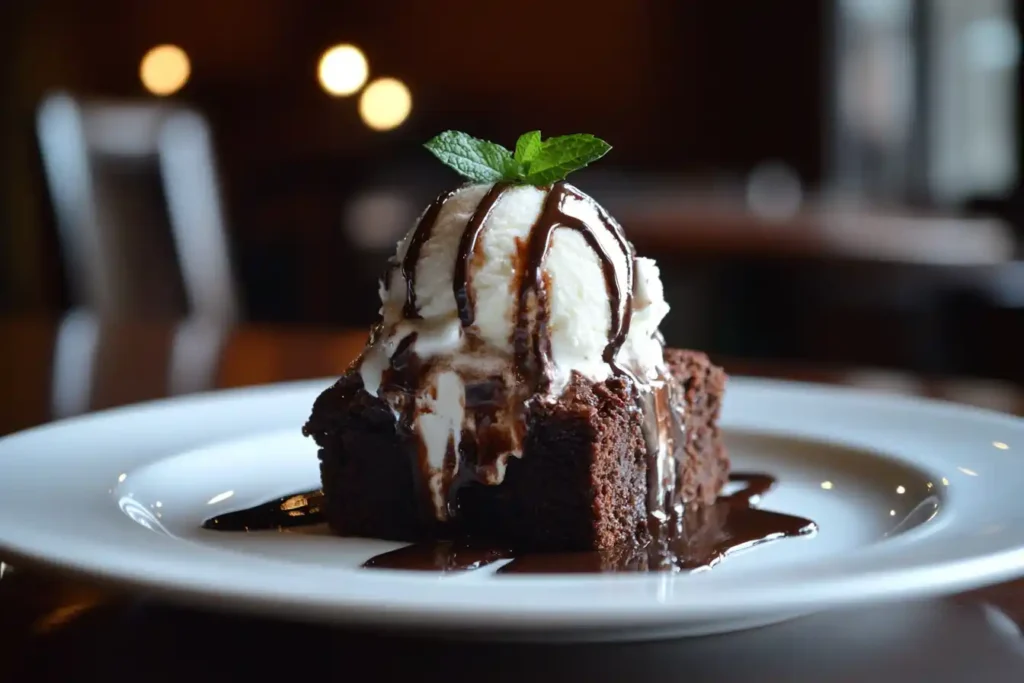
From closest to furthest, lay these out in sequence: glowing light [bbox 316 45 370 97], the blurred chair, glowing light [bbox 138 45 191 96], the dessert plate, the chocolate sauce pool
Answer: the dessert plate
the chocolate sauce pool
the blurred chair
glowing light [bbox 138 45 191 96]
glowing light [bbox 316 45 370 97]

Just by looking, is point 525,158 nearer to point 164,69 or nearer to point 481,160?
point 481,160

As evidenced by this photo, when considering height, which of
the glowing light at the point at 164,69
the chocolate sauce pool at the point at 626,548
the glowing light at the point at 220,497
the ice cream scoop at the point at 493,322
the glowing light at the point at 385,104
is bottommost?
the chocolate sauce pool at the point at 626,548

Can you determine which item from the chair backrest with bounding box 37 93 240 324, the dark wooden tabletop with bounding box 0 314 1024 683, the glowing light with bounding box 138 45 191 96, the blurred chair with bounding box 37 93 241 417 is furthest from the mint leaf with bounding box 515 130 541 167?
the glowing light with bounding box 138 45 191 96

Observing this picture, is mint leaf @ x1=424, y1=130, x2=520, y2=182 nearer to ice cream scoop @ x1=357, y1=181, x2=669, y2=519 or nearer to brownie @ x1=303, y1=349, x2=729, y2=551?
ice cream scoop @ x1=357, y1=181, x2=669, y2=519

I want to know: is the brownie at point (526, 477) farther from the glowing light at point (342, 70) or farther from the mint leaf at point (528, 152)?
the glowing light at point (342, 70)

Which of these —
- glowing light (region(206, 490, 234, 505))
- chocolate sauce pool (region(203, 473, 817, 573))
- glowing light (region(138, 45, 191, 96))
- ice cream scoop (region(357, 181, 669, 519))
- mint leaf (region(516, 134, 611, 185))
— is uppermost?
glowing light (region(138, 45, 191, 96))

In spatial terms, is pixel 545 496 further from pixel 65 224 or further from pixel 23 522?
pixel 65 224

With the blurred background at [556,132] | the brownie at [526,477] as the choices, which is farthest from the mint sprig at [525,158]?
the blurred background at [556,132]
